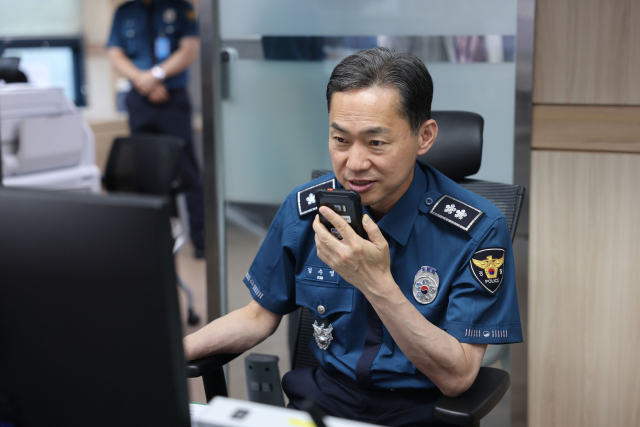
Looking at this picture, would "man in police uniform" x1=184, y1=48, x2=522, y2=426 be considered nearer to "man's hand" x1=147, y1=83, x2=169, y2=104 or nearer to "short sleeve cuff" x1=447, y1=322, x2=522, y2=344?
"short sleeve cuff" x1=447, y1=322, x2=522, y2=344

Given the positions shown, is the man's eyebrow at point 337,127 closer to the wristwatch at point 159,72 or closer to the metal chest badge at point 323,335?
the metal chest badge at point 323,335

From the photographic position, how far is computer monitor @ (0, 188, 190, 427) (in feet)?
1.88

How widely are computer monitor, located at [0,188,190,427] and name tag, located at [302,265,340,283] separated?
0.73 metres

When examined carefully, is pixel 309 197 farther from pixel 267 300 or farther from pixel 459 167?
pixel 459 167

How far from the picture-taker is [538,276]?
1838mm

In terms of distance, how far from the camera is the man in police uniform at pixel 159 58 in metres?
3.82

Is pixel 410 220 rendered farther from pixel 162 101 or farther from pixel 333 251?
pixel 162 101

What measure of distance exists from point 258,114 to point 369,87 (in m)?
1.01

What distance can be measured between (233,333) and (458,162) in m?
0.64

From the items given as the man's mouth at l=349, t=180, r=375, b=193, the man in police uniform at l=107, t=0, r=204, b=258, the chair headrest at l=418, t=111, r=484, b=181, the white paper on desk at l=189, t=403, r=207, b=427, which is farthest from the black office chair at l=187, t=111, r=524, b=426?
the man in police uniform at l=107, t=0, r=204, b=258

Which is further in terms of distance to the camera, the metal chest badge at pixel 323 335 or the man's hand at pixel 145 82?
the man's hand at pixel 145 82

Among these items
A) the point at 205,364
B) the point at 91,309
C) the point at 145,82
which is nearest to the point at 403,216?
the point at 205,364

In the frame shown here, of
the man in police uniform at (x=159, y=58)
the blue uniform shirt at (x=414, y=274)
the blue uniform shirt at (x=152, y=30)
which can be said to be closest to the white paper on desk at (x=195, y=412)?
the blue uniform shirt at (x=414, y=274)

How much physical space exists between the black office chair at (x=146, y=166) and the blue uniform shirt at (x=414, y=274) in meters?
1.62
